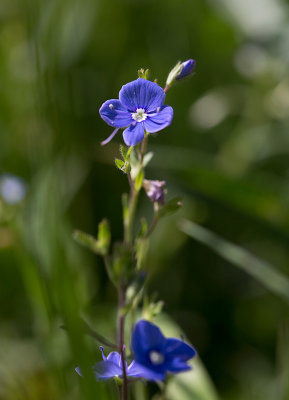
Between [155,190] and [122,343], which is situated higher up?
[155,190]

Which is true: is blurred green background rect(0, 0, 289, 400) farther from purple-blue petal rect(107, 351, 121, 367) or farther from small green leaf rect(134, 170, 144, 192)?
purple-blue petal rect(107, 351, 121, 367)

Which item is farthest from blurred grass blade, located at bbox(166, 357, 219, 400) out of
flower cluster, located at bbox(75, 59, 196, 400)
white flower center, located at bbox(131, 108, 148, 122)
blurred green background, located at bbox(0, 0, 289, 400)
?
white flower center, located at bbox(131, 108, 148, 122)

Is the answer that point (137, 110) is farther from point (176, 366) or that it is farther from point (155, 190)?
point (176, 366)

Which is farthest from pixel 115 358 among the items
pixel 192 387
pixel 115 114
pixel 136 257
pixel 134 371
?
pixel 192 387

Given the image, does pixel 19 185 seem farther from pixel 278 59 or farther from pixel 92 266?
pixel 278 59

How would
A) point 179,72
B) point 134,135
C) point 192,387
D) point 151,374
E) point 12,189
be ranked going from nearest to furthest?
point 151,374 < point 134,135 < point 179,72 < point 192,387 < point 12,189

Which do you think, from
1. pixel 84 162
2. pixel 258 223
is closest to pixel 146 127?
pixel 258 223

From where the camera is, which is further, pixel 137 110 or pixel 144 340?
pixel 137 110
